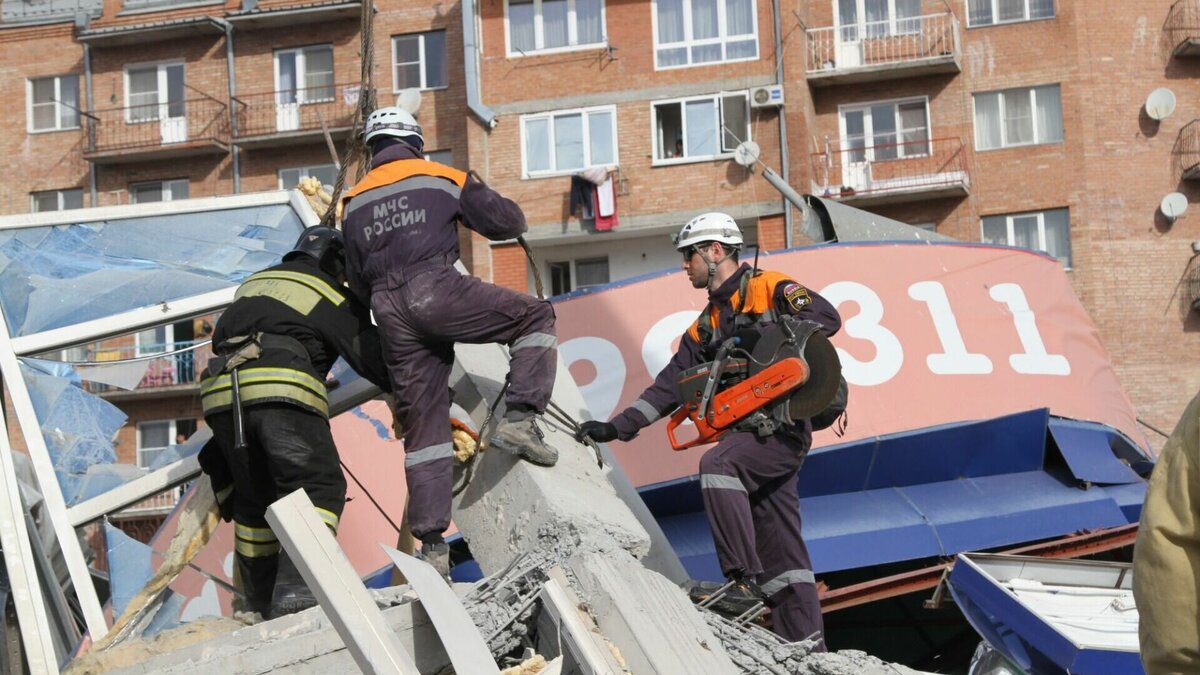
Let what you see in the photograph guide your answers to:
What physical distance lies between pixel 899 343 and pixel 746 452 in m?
4.16

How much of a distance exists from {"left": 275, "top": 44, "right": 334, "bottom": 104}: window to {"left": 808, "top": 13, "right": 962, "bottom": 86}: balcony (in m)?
11.5

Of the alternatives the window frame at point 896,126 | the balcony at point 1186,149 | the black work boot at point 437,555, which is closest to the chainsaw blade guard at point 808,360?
the black work boot at point 437,555

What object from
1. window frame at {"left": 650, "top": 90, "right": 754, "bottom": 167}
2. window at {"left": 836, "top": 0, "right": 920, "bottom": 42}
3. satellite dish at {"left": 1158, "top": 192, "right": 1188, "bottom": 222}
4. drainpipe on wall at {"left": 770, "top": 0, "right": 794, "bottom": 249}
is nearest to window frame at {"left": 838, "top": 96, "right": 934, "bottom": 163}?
window at {"left": 836, "top": 0, "right": 920, "bottom": 42}

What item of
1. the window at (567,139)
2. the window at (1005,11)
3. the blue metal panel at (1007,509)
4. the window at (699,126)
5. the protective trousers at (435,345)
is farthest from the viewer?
the window at (567,139)

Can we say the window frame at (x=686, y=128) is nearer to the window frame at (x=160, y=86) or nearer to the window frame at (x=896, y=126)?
the window frame at (x=896, y=126)

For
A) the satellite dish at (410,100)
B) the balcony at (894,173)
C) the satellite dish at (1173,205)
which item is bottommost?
the satellite dish at (1173,205)

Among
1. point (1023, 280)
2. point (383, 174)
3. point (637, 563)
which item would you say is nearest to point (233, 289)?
point (383, 174)

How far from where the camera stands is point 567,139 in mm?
33062

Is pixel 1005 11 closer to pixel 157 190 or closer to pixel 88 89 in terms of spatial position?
pixel 157 190

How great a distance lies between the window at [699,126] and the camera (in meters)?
32.4

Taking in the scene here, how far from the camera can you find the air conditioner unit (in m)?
32.1

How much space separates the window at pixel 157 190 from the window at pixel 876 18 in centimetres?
1620

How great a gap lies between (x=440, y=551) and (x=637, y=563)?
74 cm

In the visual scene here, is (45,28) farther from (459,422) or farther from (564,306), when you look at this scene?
(459,422)
